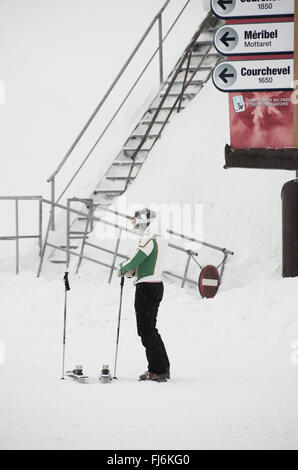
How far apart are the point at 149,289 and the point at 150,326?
0.39 meters

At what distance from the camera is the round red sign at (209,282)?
14.3 m

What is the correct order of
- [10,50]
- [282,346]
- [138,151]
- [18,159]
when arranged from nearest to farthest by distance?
[282,346] → [138,151] → [18,159] → [10,50]

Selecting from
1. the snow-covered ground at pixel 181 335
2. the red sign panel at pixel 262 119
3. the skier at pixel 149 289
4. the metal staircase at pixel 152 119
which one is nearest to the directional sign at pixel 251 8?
the red sign panel at pixel 262 119

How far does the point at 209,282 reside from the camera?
1438 centimetres

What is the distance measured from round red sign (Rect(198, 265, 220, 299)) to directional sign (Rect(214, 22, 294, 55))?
3451mm

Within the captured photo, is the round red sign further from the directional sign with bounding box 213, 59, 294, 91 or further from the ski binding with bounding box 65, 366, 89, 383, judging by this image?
the ski binding with bounding box 65, 366, 89, 383

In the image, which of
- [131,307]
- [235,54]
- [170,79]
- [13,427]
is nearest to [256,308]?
[131,307]

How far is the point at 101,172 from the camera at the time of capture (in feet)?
63.9

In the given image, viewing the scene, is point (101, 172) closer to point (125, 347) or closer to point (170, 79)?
point (170, 79)

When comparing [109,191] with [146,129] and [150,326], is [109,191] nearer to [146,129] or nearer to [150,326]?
[146,129]

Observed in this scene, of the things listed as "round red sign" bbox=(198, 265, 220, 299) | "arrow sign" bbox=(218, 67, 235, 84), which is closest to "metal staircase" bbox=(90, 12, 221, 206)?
"round red sign" bbox=(198, 265, 220, 299)

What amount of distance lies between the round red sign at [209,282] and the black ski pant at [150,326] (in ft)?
15.8

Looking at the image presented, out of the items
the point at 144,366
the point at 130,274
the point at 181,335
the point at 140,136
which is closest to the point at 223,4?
the point at 140,136

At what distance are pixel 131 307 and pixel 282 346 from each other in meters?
3.10
